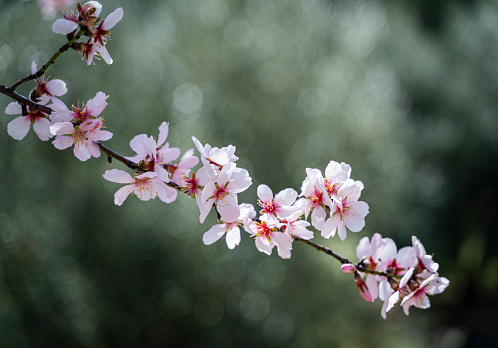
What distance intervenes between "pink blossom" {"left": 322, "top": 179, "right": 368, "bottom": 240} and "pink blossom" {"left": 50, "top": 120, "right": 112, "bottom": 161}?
0.19 meters

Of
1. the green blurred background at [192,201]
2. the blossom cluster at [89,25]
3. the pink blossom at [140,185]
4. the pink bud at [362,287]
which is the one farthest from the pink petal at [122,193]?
the green blurred background at [192,201]

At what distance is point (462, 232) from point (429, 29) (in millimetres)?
1071

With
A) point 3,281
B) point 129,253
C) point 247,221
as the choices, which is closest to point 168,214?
point 129,253

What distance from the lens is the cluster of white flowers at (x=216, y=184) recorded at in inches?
14.4

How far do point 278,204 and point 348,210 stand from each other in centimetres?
6

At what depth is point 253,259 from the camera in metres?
1.59

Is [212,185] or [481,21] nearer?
[212,185]

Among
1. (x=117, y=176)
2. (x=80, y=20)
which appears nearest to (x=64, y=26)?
(x=80, y=20)

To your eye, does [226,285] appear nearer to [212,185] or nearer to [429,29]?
[212,185]

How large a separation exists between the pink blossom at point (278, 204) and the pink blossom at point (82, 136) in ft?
0.44

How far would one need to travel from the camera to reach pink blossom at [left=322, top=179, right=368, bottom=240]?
0.38 metres

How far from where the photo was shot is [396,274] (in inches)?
17.7

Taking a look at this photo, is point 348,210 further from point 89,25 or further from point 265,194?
point 89,25

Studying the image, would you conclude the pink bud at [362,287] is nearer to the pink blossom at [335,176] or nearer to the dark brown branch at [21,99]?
the pink blossom at [335,176]
